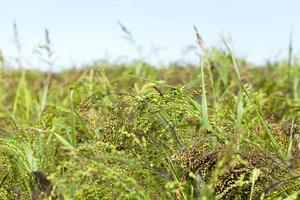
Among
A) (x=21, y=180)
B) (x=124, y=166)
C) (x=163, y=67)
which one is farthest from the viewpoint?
(x=163, y=67)

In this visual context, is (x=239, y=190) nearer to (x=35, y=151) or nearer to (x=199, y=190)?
(x=199, y=190)

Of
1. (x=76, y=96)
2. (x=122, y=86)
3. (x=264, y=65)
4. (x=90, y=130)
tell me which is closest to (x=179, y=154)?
(x=90, y=130)

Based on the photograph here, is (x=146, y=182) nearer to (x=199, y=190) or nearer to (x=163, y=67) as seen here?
(x=199, y=190)

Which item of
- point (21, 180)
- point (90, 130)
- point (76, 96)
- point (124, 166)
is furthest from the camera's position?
point (76, 96)

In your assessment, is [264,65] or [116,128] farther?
[264,65]

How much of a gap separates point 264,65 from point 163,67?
4.42 feet

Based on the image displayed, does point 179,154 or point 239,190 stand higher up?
point 179,154

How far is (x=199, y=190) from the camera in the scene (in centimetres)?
166

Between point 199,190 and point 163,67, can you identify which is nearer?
point 199,190

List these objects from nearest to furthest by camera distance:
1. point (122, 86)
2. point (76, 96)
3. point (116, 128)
Answer: point (116, 128) → point (76, 96) → point (122, 86)

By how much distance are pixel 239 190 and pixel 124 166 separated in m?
0.34

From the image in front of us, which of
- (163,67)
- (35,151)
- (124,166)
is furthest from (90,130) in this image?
(163,67)

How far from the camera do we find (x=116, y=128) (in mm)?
1955

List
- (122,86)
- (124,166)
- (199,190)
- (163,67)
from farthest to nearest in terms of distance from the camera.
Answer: (163,67), (122,86), (124,166), (199,190)
